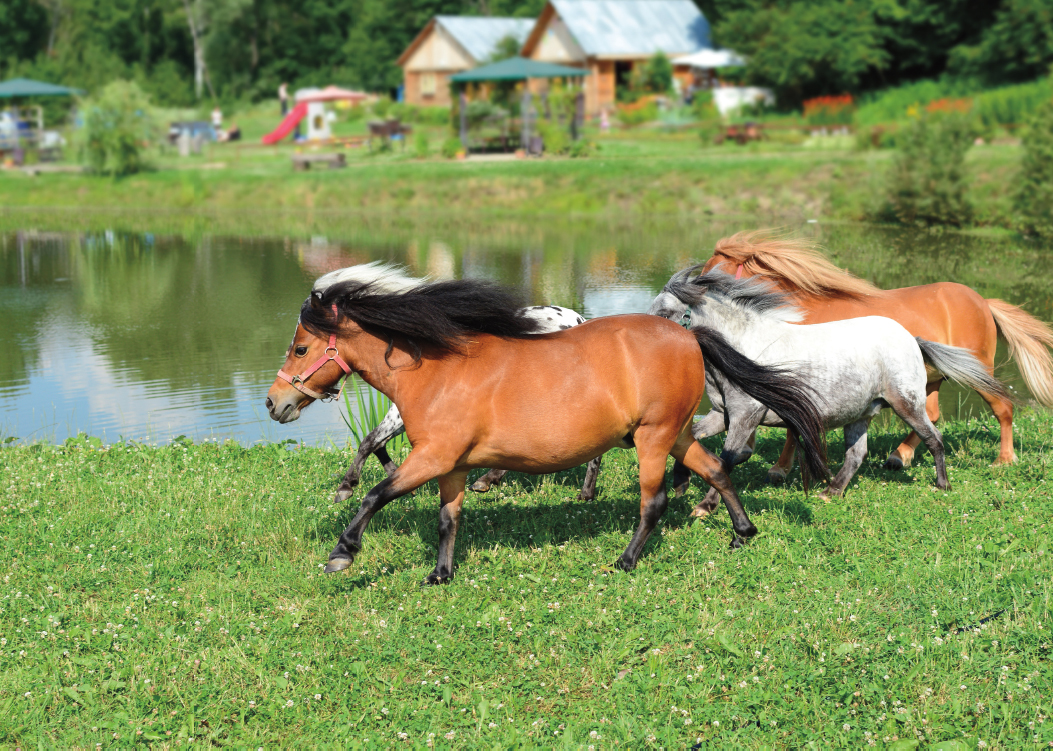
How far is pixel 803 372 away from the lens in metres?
8.55

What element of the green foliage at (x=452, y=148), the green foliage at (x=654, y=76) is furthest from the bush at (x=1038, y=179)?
the green foliage at (x=654, y=76)

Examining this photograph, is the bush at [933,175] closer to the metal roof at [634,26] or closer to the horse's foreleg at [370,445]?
the horse's foreleg at [370,445]

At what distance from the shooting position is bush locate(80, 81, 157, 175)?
4288 centimetres

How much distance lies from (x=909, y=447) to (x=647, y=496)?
4188 mm

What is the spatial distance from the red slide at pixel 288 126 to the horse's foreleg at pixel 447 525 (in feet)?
169

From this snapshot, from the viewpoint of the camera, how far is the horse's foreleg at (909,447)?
9.81 metres

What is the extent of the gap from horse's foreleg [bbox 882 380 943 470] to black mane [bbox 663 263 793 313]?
2.23 m

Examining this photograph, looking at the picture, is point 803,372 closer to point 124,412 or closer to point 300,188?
point 124,412

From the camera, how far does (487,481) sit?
371 inches

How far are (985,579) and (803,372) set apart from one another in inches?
93.4

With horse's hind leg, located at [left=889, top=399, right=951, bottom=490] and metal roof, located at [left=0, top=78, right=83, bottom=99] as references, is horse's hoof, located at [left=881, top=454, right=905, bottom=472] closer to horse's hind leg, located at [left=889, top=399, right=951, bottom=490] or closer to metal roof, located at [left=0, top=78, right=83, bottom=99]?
horse's hind leg, located at [left=889, top=399, right=951, bottom=490]

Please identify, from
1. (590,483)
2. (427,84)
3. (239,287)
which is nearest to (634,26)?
(427,84)

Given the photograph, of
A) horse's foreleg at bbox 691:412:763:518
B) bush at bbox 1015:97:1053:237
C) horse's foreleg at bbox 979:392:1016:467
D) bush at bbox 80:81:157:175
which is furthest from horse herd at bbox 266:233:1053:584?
bush at bbox 80:81:157:175

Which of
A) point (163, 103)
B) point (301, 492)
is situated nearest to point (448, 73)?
point (163, 103)
